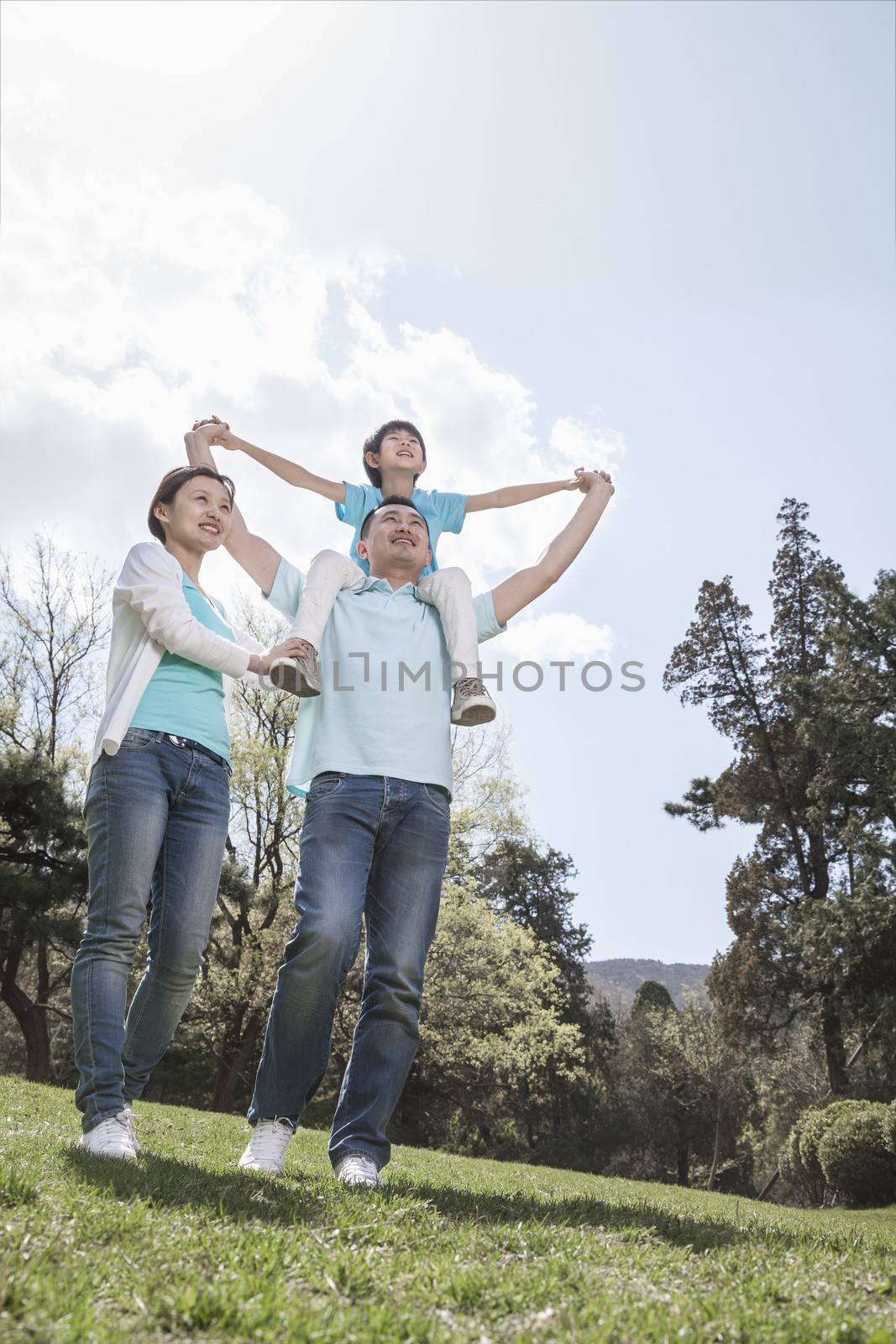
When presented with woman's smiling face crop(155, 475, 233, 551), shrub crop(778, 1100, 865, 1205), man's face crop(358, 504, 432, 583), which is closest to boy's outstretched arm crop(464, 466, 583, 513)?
man's face crop(358, 504, 432, 583)

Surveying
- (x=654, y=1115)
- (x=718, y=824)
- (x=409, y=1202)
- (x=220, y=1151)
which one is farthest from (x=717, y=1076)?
(x=409, y=1202)

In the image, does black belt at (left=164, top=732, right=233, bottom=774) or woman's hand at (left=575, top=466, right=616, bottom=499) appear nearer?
black belt at (left=164, top=732, right=233, bottom=774)

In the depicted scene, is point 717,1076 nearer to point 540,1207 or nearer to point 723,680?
point 723,680

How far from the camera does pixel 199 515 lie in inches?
151

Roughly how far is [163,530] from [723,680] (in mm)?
21648

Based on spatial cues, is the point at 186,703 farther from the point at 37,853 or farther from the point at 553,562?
the point at 37,853

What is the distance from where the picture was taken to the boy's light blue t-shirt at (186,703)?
3402mm

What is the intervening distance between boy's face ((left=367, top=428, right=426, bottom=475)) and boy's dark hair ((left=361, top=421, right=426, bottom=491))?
19mm

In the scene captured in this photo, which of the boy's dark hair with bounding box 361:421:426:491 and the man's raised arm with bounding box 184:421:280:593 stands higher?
the boy's dark hair with bounding box 361:421:426:491

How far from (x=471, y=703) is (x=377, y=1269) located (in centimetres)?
198

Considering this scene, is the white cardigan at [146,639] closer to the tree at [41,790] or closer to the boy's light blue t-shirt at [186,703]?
the boy's light blue t-shirt at [186,703]

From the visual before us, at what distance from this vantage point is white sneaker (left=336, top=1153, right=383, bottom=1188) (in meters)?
2.91

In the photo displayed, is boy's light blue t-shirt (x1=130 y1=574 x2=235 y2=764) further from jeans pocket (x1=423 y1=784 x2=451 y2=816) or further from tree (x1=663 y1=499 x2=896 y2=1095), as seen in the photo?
tree (x1=663 y1=499 x2=896 y2=1095)

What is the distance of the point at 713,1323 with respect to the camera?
5.38 feet
